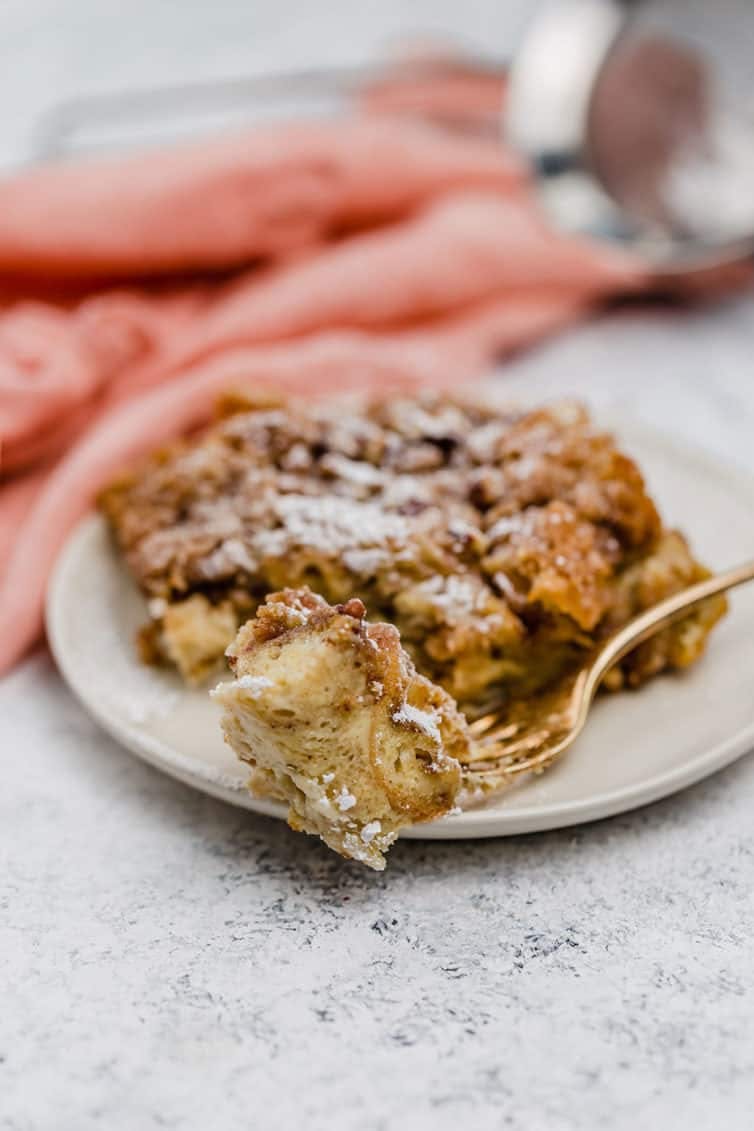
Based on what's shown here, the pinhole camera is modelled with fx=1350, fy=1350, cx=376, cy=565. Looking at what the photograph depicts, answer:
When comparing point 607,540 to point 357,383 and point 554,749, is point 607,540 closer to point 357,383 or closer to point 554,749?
point 554,749

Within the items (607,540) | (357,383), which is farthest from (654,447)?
(357,383)

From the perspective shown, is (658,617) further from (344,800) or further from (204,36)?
(204,36)

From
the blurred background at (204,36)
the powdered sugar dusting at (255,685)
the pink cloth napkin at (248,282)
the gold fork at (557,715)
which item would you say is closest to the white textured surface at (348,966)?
the gold fork at (557,715)

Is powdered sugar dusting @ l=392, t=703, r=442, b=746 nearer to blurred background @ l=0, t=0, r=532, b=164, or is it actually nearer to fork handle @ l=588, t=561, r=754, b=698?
fork handle @ l=588, t=561, r=754, b=698

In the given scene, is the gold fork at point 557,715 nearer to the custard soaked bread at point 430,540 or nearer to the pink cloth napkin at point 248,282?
the custard soaked bread at point 430,540

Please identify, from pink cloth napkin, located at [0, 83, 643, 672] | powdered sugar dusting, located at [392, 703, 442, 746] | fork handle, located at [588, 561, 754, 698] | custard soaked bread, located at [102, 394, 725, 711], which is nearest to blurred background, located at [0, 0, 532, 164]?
pink cloth napkin, located at [0, 83, 643, 672]
